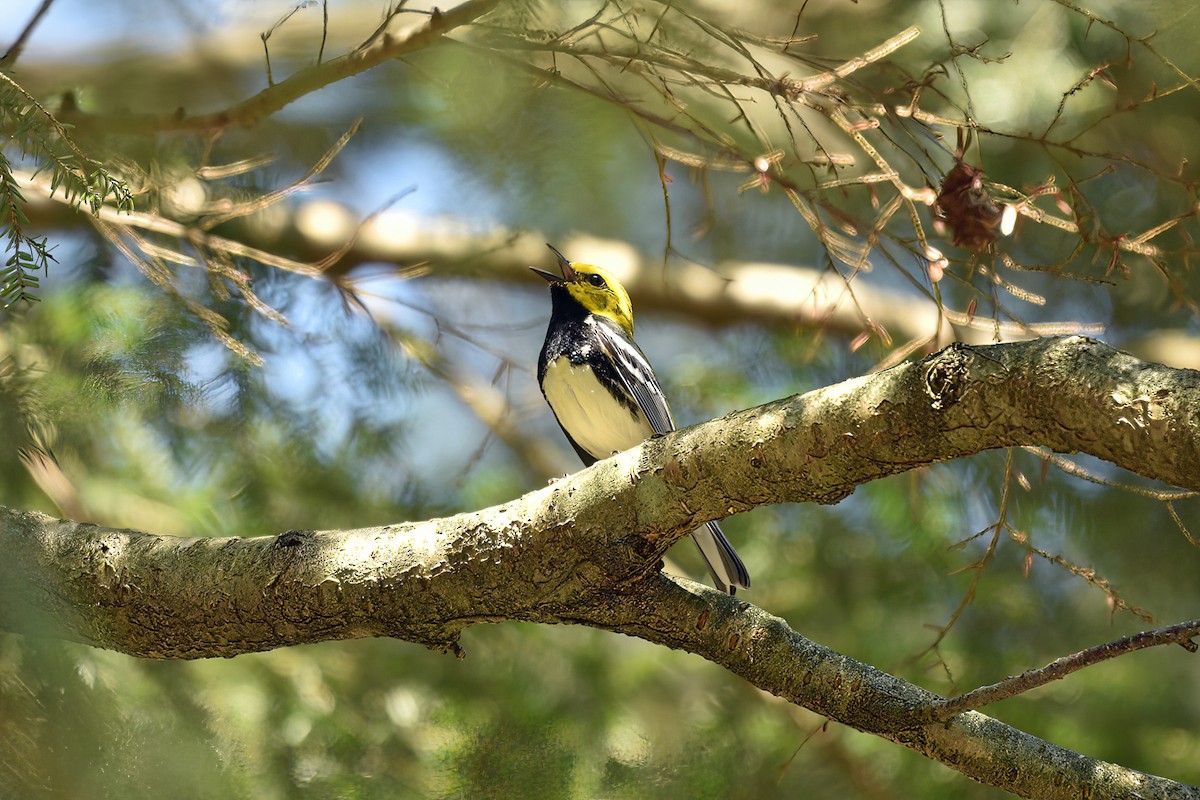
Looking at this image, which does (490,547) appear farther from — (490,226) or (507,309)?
(507,309)

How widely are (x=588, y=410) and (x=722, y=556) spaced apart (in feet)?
2.69

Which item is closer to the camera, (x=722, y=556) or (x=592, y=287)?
(x=722, y=556)

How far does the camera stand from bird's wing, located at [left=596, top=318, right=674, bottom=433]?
10.8ft

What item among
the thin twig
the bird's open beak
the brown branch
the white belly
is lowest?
the brown branch

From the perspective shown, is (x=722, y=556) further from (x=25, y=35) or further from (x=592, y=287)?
(x=25, y=35)

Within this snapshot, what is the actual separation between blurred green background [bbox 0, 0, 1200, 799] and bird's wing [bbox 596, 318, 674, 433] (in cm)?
33

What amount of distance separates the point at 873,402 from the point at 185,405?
1.86 metres

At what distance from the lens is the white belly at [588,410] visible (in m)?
3.36

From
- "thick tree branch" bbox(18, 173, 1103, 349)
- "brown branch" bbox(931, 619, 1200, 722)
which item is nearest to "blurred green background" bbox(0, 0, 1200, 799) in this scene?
"thick tree branch" bbox(18, 173, 1103, 349)

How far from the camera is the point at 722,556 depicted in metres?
→ 2.82

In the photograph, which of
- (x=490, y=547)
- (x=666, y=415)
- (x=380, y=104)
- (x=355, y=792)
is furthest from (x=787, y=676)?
(x=380, y=104)

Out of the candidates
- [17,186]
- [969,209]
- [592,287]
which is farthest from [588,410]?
[17,186]

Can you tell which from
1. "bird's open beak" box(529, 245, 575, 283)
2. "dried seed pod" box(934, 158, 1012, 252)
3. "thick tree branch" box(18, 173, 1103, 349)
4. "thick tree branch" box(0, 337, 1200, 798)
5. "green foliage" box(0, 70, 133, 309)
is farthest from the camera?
"bird's open beak" box(529, 245, 575, 283)

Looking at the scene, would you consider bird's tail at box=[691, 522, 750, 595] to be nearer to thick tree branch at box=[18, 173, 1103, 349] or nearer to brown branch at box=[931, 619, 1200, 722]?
thick tree branch at box=[18, 173, 1103, 349]
